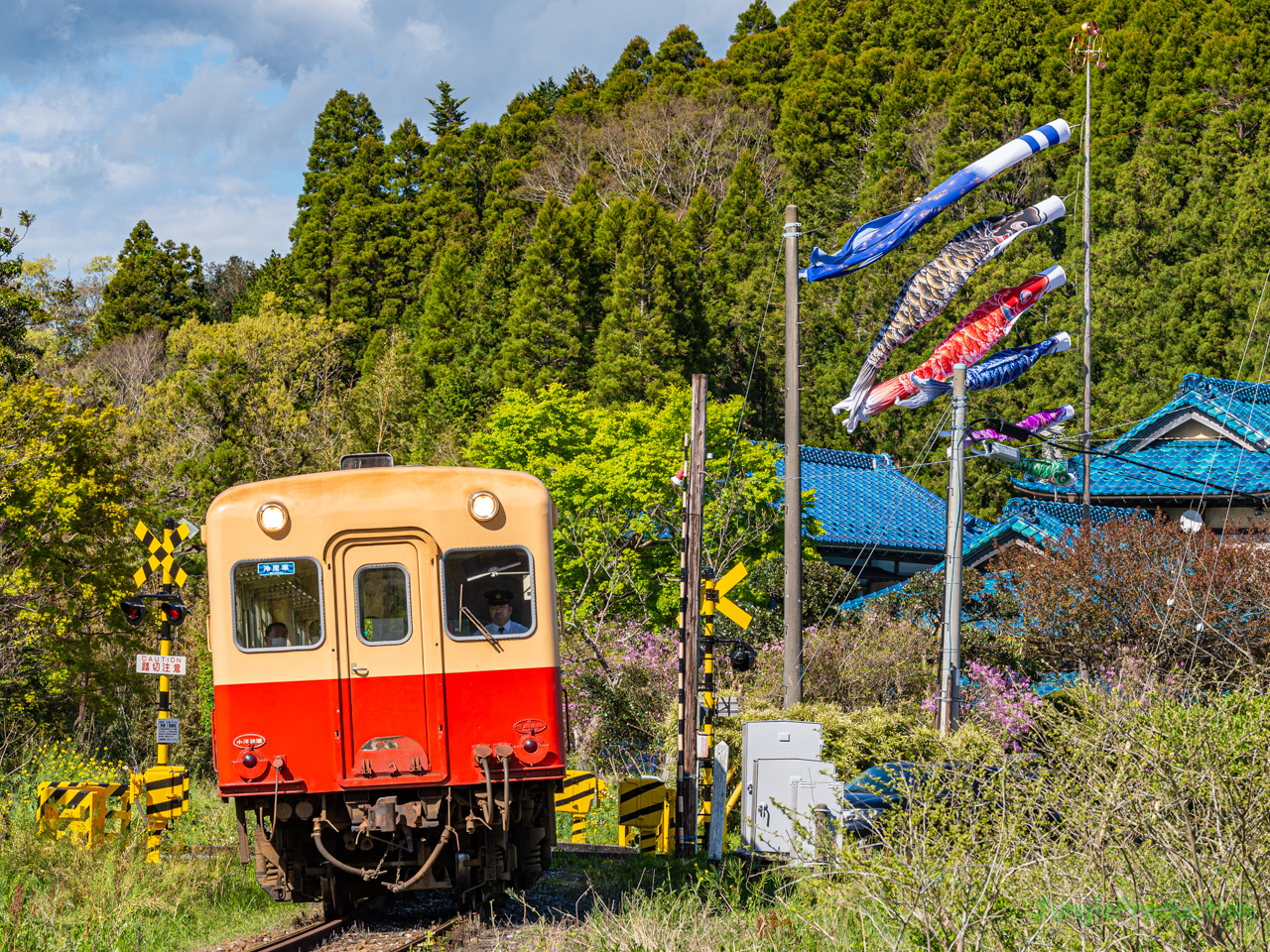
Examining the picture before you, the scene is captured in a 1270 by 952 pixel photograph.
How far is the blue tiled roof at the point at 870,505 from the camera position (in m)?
32.1

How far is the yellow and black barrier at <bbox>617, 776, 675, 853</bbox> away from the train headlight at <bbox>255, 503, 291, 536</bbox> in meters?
6.30

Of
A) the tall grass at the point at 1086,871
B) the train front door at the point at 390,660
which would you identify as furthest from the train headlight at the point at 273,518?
the tall grass at the point at 1086,871

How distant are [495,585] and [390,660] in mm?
881

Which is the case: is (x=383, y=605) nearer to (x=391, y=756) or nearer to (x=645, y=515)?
(x=391, y=756)

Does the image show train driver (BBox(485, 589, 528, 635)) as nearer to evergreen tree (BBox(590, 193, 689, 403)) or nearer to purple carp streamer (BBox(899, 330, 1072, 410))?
purple carp streamer (BBox(899, 330, 1072, 410))

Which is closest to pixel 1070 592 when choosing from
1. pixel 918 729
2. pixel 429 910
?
pixel 918 729

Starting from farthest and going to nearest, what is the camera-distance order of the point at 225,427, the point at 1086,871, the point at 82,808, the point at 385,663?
the point at 225,427 → the point at 82,808 → the point at 385,663 → the point at 1086,871

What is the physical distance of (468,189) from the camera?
59031mm

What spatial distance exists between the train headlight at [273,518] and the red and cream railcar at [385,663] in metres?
0.02

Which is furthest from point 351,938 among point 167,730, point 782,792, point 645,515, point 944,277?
point 645,515

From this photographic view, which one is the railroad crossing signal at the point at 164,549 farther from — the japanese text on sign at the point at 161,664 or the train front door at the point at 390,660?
the train front door at the point at 390,660

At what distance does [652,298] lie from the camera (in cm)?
3966

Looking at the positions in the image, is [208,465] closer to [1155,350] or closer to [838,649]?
[838,649]

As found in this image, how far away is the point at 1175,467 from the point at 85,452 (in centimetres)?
2187
